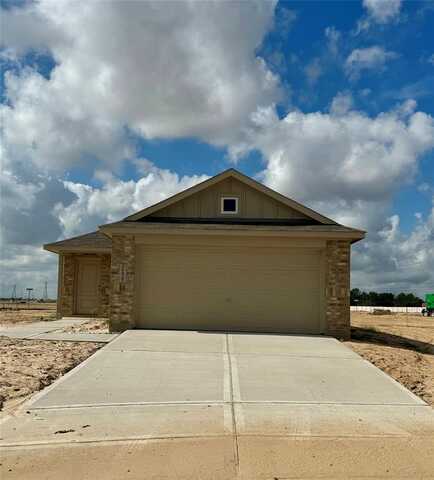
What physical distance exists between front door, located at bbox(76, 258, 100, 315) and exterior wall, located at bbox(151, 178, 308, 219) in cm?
644

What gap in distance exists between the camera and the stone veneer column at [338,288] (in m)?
14.4

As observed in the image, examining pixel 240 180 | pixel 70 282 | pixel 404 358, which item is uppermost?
pixel 240 180

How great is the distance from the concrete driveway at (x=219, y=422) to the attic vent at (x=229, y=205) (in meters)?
5.72

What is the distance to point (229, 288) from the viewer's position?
48.7 ft

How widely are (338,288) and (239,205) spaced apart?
3777 mm

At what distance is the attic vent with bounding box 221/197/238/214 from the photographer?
15797 mm

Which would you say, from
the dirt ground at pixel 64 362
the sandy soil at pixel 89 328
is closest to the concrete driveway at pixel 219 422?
the dirt ground at pixel 64 362

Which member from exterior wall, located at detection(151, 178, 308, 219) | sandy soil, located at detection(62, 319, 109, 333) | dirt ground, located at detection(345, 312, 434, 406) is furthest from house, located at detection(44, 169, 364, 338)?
dirt ground, located at detection(345, 312, 434, 406)

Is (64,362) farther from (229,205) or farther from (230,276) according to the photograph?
(229,205)

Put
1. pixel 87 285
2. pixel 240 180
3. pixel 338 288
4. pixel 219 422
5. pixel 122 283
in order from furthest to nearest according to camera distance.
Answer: pixel 87 285
pixel 240 180
pixel 122 283
pixel 338 288
pixel 219 422

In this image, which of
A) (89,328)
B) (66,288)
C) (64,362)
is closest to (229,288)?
(89,328)

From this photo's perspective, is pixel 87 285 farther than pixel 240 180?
Yes

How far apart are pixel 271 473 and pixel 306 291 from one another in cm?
982

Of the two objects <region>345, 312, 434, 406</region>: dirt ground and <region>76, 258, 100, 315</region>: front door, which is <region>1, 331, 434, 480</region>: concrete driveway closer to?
<region>345, 312, 434, 406</region>: dirt ground
